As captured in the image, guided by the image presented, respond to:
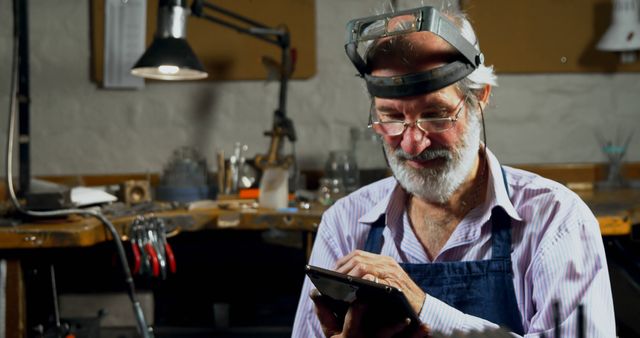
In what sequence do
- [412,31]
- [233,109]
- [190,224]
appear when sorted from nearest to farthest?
[412,31]
[190,224]
[233,109]

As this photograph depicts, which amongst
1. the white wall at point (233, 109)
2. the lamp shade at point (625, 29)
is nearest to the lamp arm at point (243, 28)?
the white wall at point (233, 109)

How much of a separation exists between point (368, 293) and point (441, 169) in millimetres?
467

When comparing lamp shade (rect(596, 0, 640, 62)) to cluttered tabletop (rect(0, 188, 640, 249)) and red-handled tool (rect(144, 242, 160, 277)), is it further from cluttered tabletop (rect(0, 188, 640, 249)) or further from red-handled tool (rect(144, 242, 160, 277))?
red-handled tool (rect(144, 242, 160, 277))

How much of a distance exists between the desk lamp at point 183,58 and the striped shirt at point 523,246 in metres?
1.39

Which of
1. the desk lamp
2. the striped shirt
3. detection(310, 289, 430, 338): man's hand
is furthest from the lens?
the desk lamp

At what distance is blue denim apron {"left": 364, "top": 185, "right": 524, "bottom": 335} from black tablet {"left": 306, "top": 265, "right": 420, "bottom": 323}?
0.30 meters

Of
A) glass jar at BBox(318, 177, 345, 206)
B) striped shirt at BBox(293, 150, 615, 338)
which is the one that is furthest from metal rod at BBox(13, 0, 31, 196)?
striped shirt at BBox(293, 150, 615, 338)

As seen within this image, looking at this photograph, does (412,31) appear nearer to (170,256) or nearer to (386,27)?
A: (386,27)

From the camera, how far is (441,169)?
66.4 inches

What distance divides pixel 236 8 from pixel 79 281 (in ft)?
5.35

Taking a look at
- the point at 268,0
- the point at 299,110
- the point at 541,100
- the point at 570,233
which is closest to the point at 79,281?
the point at 299,110

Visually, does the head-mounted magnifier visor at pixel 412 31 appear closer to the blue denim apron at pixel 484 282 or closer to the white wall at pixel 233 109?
the blue denim apron at pixel 484 282

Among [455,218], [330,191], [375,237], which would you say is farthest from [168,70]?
[455,218]

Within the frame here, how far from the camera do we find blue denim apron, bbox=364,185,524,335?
1618 millimetres
